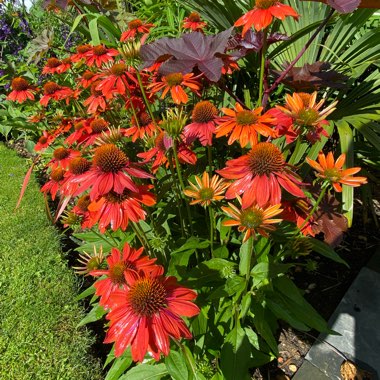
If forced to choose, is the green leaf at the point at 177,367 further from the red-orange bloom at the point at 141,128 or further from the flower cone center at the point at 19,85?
the flower cone center at the point at 19,85

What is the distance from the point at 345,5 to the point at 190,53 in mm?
382

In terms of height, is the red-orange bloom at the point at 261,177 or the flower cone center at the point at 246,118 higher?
the flower cone center at the point at 246,118

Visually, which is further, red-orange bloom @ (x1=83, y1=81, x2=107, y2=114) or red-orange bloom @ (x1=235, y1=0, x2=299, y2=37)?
red-orange bloom @ (x1=83, y1=81, x2=107, y2=114)

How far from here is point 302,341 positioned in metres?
1.40

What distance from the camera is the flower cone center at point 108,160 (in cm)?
77

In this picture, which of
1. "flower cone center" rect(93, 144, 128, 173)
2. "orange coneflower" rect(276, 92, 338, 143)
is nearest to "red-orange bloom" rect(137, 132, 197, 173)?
"flower cone center" rect(93, 144, 128, 173)

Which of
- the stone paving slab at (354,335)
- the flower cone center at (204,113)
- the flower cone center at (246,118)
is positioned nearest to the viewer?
the flower cone center at (246,118)

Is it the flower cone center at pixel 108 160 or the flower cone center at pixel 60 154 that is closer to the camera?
the flower cone center at pixel 108 160

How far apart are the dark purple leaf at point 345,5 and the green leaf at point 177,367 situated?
916 mm

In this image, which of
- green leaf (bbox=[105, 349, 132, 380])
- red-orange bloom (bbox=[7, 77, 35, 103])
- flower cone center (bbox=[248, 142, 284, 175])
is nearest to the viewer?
flower cone center (bbox=[248, 142, 284, 175])

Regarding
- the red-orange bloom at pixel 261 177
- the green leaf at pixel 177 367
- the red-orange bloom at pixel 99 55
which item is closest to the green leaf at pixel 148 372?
the green leaf at pixel 177 367

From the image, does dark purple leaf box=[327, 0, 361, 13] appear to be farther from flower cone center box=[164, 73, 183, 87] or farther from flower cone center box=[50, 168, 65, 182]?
flower cone center box=[50, 168, 65, 182]

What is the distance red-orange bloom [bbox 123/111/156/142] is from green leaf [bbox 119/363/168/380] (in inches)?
27.6

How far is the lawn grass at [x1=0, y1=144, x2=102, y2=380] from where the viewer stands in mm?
1264
